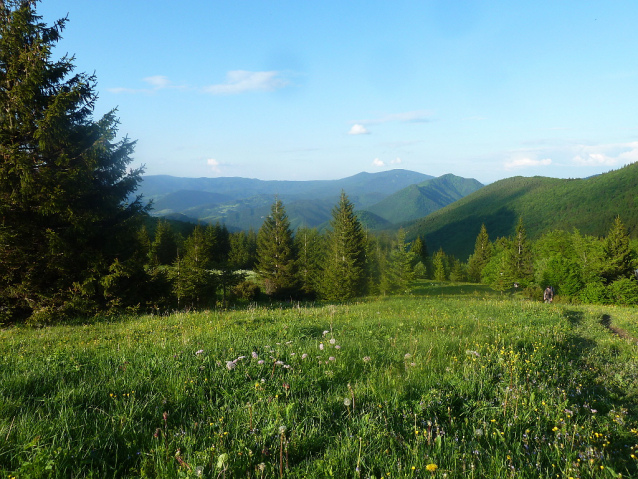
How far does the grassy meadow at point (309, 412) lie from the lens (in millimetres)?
2881

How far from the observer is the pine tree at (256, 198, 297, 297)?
46.3 metres

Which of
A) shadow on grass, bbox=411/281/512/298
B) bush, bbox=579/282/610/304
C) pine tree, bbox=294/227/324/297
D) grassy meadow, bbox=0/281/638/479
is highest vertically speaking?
grassy meadow, bbox=0/281/638/479

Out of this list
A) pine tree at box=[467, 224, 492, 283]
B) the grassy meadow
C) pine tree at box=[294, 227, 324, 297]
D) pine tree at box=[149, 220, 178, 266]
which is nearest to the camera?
the grassy meadow

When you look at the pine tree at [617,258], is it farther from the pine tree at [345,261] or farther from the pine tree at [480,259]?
the pine tree at [480,259]

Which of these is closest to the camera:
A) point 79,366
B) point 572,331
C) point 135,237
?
point 79,366

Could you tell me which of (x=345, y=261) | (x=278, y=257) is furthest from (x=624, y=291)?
(x=278, y=257)

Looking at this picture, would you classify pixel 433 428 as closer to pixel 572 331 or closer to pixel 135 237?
pixel 572 331

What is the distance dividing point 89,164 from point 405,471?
50.3ft

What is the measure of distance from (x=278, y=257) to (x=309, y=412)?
43206mm

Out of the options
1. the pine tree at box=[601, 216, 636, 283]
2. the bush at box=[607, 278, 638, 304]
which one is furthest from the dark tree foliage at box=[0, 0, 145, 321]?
the pine tree at box=[601, 216, 636, 283]

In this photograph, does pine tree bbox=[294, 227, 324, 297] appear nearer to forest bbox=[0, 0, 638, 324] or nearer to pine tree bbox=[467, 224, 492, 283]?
forest bbox=[0, 0, 638, 324]

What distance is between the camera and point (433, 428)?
3686mm

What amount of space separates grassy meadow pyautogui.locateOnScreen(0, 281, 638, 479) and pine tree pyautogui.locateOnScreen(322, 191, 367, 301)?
38812mm

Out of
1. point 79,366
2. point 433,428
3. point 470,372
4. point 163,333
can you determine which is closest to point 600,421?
point 470,372
